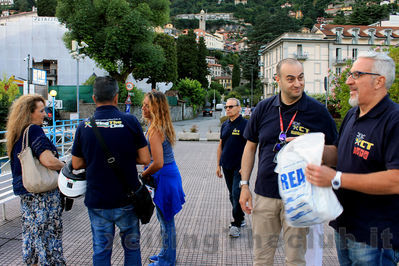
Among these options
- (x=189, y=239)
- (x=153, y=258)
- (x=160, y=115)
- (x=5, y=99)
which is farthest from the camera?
(x=5, y=99)

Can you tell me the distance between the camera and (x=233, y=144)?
510 cm

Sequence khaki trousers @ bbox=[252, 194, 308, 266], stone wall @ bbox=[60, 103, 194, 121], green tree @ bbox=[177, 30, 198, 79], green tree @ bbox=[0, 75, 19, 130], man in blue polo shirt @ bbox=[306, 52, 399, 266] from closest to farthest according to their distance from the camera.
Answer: man in blue polo shirt @ bbox=[306, 52, 399, 266], khaki trousers @ bbox=[252, 194, 308, 266], green tree @ bbox=[0, 75, 19, 130], stone wall @ bbox=[60, 103, 194, 121], green tree @ bbox=[177, 30, 198, 79]

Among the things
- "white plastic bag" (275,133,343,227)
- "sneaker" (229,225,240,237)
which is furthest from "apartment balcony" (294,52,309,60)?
"white plastic bag" (275,133,343,227)

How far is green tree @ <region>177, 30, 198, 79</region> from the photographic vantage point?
60125 millimetres

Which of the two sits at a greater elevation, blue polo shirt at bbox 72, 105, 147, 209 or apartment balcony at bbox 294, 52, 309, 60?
apartment balcony at bbox 294, 52, 309, 60

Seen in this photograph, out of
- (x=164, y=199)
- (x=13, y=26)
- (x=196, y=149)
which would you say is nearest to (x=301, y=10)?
(x=13, y=26)

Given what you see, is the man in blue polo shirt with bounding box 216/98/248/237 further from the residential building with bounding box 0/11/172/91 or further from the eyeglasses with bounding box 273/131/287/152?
the residential building with bounding box 0/11/172/91

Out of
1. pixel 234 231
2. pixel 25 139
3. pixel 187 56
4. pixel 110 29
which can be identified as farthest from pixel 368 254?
pixel 187 56

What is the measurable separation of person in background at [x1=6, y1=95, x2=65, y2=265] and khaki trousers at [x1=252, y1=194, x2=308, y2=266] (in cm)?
204

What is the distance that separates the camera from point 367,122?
7.23 ft

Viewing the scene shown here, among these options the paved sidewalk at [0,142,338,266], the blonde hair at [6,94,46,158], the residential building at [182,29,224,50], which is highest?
the residential building at [182,29,224,50]

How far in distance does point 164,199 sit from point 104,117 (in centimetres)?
129

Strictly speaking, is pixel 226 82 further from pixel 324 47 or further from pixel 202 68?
pixel 324 47

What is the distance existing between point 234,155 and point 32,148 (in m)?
2.72
